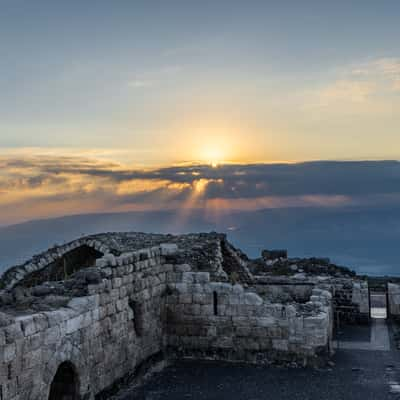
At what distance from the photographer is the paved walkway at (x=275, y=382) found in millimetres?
12992

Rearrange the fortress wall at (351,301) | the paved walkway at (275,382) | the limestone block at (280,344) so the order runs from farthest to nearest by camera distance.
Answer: the fortress wall at (351,301)
the limestone block at (280,344)
the paved walkway at (275,382)

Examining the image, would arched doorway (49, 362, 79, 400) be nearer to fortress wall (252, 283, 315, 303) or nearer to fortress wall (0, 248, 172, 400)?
fortress wall (0, 248, 172, 400)

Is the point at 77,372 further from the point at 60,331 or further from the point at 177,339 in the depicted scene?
the point at 177,339

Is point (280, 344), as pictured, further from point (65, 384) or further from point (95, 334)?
point (65, 384)

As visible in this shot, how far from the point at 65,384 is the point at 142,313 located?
3400mm

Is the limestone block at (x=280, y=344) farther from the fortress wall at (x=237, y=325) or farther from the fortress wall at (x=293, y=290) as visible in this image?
the fortress wall at (x=293, y=290)

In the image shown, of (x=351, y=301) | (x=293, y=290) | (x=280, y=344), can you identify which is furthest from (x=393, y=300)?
(x=280, y=344)

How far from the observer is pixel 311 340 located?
14.8m

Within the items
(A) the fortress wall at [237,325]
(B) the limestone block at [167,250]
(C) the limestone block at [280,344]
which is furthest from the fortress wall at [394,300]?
(B) the limestone block at [167,250]

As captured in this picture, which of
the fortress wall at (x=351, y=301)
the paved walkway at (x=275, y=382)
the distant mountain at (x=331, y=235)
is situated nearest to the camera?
the paved walkway at (x=275, y=382)

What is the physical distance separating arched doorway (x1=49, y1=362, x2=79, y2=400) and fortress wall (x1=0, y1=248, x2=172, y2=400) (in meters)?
0.12

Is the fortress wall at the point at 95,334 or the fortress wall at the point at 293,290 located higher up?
the fortress wall at the point at 95,334

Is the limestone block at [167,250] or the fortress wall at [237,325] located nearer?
the fortress wall at [237,325]

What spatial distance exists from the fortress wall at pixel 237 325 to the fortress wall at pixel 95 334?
56 cm
